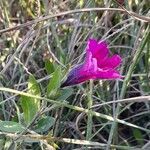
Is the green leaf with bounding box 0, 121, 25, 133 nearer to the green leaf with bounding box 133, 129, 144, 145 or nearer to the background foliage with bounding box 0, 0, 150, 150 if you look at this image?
the background foliage with bounding box 0, 0, 150, 150

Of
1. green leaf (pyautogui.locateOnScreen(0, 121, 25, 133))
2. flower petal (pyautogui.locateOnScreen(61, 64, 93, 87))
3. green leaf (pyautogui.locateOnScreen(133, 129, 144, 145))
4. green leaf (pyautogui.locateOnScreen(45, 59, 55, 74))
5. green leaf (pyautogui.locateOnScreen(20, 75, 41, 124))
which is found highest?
green leaf (pyautogui.locateOnScreen(45, 59, 55, 74))

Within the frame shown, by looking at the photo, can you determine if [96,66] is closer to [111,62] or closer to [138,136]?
[111,62]

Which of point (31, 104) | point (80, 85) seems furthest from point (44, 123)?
point (80, 85)

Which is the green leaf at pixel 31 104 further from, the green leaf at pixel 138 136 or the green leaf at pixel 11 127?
the green leaf at pixel 138 136

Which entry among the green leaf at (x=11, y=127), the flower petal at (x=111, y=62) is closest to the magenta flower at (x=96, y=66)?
the flower petal at (x=111, y=62)

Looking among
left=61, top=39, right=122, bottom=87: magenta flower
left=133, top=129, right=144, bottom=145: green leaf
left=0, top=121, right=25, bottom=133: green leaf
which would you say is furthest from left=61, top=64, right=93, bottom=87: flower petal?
left=133, top=129, right=144, bottom=145: green leaf

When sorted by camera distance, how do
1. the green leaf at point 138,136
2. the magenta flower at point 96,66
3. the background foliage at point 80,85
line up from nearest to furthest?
the magenta flower at point 96,66, the background foliage at point 80,85, the green leaf at point 138,136

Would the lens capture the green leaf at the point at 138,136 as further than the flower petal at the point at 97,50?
Yes
